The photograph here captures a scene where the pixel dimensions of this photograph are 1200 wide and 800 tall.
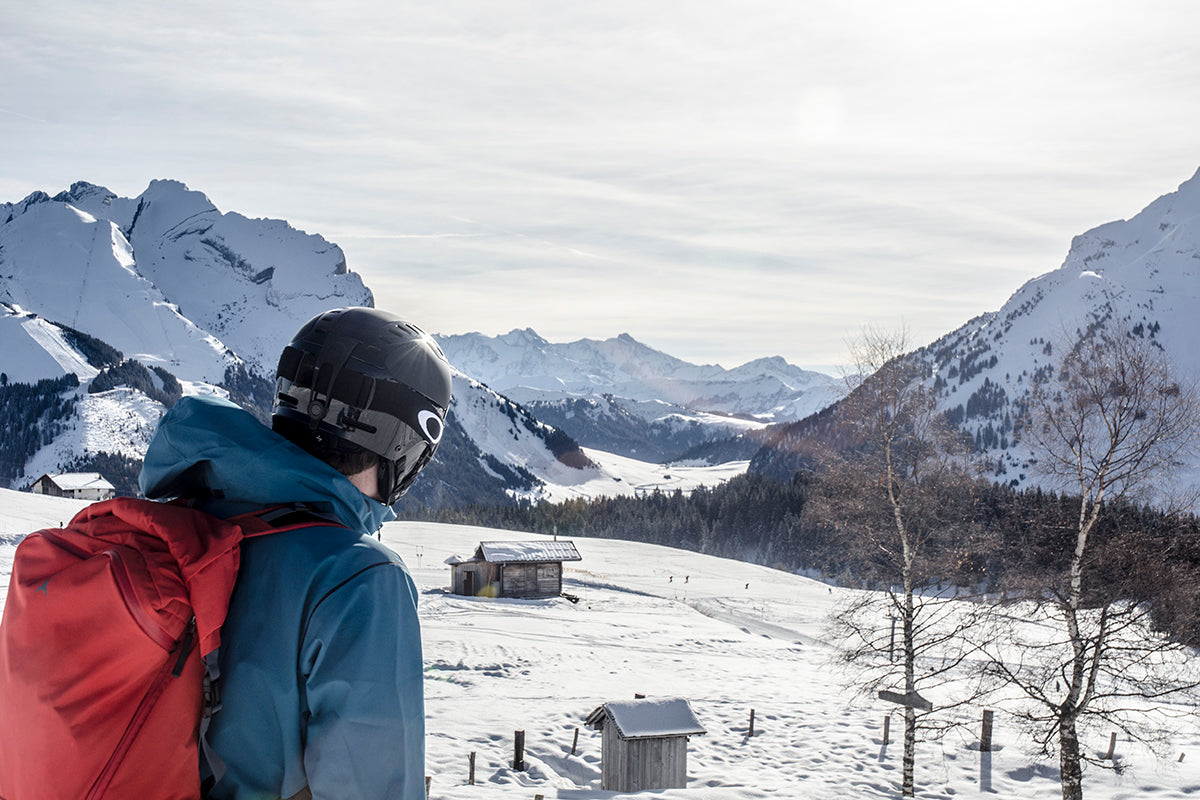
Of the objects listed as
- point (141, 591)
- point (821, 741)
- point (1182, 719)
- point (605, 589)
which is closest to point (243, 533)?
point (141, 591)

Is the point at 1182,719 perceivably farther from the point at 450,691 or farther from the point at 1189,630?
the point at 450,691

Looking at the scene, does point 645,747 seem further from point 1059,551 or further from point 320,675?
point 320,675

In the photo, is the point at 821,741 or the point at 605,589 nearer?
the point at 821,741

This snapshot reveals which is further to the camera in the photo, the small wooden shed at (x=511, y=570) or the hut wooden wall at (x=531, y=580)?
the hut wooden wall at (x=531, y=580)

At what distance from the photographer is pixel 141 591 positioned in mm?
1709

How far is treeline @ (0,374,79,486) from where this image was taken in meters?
150

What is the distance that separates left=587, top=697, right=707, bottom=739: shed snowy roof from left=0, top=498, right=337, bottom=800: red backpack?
18294 mm

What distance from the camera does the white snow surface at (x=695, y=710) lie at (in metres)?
19.4

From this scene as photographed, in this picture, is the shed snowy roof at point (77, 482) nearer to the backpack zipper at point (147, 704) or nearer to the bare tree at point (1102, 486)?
the bare tree at point (1102, 486)

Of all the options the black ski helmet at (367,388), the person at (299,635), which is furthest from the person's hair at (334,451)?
the person at (299,635)

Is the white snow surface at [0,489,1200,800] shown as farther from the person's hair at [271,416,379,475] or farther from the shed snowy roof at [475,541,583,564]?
the person's hair at [271,416,379,475]

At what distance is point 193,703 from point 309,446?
2.76 ft

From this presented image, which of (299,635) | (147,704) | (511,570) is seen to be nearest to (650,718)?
(299,635)

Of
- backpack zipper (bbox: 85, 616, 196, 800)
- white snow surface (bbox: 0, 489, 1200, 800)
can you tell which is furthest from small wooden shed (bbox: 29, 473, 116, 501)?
backpack zipper (bbox: 85, 616, 196, 800)
